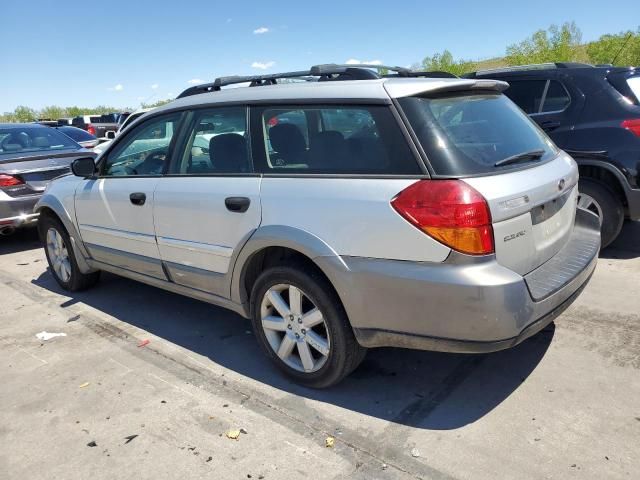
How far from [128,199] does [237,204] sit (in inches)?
51.1

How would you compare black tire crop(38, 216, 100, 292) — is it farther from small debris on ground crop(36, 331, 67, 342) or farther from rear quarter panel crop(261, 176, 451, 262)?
rear quarter panel crop(261, 176, 451, 262)

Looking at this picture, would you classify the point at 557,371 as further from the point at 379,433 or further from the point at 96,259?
the point at 96,259

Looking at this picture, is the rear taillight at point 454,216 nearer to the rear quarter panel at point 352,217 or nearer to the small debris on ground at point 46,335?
the rear quarter panel at point 352,217

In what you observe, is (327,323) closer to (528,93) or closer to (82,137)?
(528,93)

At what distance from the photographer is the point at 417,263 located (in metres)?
2.54

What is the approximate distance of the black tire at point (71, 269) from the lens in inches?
197

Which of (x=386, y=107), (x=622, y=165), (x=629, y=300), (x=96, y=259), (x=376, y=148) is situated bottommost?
(x=629, y=300)

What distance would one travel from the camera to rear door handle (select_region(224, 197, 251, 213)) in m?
3.18

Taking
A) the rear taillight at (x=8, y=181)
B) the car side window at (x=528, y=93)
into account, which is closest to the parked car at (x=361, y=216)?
Answer: the car side window at (x=528, y=93)

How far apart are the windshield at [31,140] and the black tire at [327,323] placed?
5.87 m

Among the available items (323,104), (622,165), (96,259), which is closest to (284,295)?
(323,104)

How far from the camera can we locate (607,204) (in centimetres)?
506

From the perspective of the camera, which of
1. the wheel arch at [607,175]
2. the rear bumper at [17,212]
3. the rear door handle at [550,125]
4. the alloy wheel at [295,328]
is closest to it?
the alloy wheel at [295,328]

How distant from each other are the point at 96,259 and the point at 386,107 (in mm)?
3179
